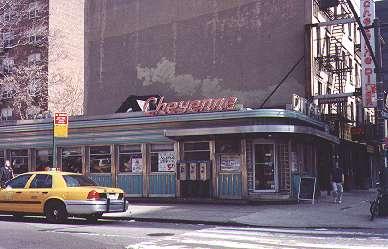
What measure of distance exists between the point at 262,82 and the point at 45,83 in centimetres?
1931

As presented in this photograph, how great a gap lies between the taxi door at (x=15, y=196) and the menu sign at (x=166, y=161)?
747cm

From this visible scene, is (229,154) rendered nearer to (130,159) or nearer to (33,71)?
(130,159)

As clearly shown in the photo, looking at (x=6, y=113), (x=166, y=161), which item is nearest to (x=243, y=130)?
(x=166, y=161)

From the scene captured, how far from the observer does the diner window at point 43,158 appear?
83.6 ft

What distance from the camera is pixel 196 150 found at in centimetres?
2222

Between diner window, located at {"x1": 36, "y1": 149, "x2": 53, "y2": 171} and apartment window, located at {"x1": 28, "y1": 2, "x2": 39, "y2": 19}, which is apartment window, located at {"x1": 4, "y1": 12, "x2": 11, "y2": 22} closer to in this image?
apartment window, located at {"x1": 28, "y1": 2, "x2": 39, "y2": 19}

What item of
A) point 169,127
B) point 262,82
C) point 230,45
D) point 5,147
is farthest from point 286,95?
point 5,147

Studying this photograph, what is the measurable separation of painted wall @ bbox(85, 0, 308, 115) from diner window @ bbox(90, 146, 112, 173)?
8858 millimetres

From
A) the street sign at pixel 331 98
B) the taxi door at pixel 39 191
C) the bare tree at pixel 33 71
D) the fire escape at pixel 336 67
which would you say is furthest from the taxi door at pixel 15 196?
the bare tree at pixel 33 71

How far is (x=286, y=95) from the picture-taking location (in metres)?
27.7

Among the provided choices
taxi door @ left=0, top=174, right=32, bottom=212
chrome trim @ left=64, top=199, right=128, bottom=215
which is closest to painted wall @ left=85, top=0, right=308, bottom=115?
chrome trim @ left=64, top=199, right=128, bottom=215

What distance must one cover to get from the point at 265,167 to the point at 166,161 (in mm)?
4267

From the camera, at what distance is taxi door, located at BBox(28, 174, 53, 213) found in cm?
1538

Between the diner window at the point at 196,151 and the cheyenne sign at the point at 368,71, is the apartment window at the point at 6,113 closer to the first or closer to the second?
the diner window at the point at 196,151
